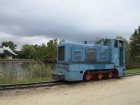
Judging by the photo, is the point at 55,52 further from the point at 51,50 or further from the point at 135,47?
the point at 135,47

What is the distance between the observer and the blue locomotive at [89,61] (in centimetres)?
1319

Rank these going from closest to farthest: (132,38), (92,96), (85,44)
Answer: (92,96) < (85,44) < (132,38)

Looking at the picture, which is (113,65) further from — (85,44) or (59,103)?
(59,103)

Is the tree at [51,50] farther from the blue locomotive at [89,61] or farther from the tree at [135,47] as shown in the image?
the blue locomotive at [89,61]

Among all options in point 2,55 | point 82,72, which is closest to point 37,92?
point 82,72

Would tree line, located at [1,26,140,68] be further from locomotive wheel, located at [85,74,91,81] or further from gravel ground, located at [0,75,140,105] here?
gravel ground, located at [0,75,140,105]

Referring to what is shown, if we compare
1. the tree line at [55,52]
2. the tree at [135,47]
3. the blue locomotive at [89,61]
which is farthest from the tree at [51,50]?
the blue locomotive at [89,61]

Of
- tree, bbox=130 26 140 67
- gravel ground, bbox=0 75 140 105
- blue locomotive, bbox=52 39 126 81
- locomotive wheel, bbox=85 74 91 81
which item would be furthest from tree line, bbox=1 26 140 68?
gravel ground, bbox=0 75 140 105

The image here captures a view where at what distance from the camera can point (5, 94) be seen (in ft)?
31.4

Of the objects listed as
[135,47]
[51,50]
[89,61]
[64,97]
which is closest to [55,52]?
[51,50]

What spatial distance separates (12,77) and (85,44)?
268 inches

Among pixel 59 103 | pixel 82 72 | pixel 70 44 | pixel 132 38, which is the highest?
pixel 132 38

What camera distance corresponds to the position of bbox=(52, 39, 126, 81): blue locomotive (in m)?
13.2

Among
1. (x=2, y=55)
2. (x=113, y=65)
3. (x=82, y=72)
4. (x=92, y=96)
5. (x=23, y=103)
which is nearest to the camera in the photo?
(x=23, y=103)
